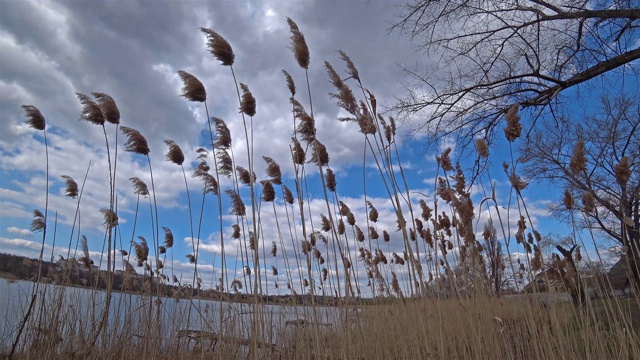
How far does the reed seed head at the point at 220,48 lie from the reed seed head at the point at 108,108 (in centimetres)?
131

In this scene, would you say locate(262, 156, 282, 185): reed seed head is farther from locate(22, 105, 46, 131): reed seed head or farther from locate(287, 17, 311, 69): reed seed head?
locate(22, 105, 46, 131): reed seed head

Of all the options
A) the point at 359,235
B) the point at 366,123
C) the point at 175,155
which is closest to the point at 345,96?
the point at 366,123

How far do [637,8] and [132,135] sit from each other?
319 inches

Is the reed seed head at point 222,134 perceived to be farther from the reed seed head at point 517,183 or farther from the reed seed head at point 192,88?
the reed seed head at point 517,183

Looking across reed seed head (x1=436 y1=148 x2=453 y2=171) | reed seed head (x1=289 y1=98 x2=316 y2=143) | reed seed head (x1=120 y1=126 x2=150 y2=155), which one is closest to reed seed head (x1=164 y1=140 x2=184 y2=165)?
reed seed head (x1=120 y1=126 x2=150 y2=155)

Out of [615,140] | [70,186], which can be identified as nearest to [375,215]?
[70,186]

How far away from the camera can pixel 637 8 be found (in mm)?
6418

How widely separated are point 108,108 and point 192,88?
3.40 ft

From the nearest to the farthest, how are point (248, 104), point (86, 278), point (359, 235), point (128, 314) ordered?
1. point (248, 104)
2. point (128, 314)
3. point (359, 235)
4. point (86, 278)

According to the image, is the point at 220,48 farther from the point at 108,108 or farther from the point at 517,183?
the point at 517,183

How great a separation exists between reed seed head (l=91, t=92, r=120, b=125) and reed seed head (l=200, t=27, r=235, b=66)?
51.8 inches

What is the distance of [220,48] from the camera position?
10.2 feet

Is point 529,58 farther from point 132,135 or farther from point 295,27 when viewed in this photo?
point 132,135

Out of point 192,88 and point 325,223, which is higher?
point 192,88
